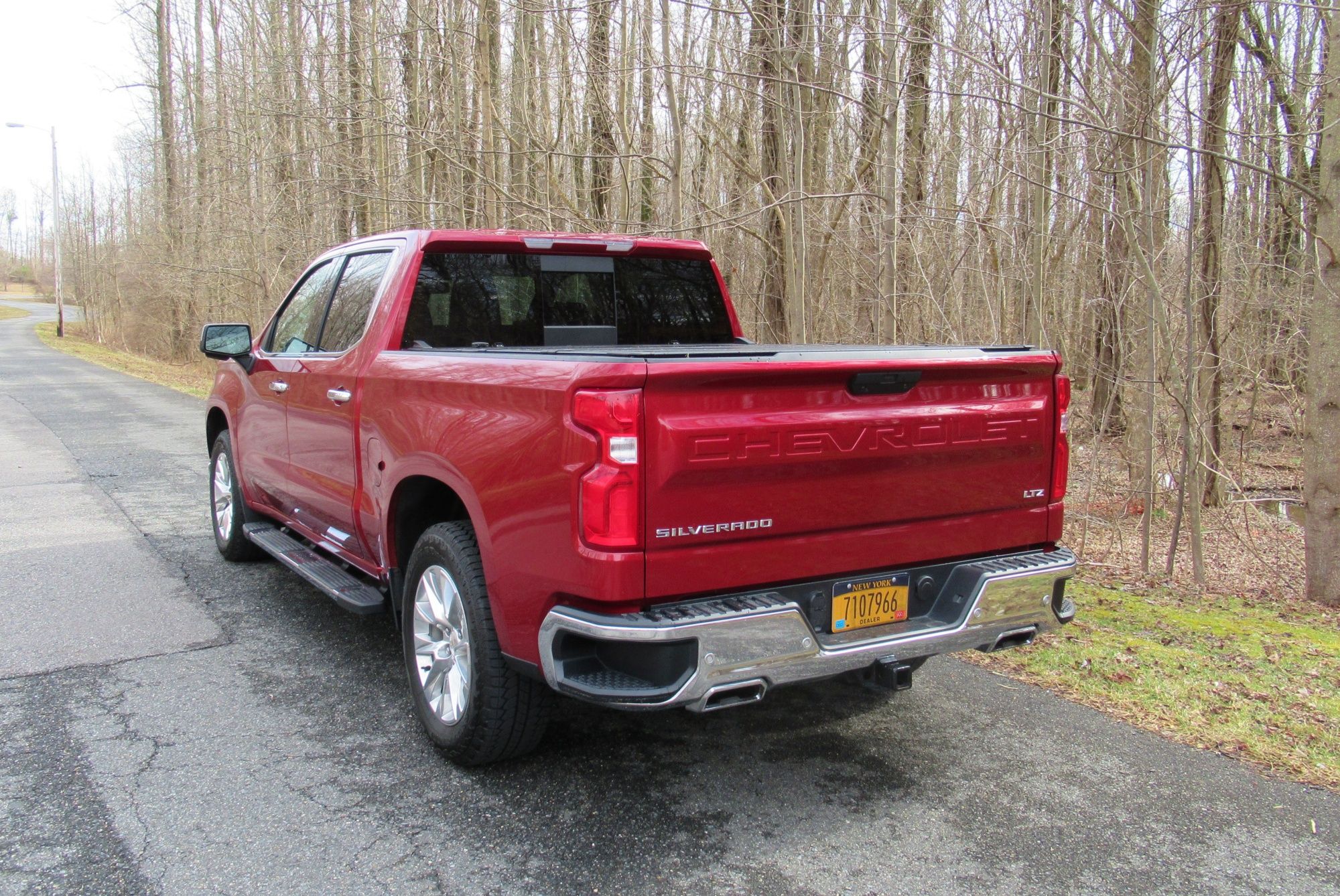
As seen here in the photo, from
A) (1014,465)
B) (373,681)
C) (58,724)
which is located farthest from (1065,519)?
(58,724)

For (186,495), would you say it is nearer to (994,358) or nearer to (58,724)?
(58,724)

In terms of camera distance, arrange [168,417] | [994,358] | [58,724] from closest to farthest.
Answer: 1. [994,358]
2. [58,724]
3. [168,417]

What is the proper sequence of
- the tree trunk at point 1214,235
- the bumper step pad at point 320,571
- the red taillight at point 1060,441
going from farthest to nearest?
the tree trunk at point 1214,235, the bumper step pad at point 320,571, the red taillight at point 1060,441

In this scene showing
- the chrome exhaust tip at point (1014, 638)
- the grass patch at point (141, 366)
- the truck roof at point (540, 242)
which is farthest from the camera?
the grass patch at point (141, 366)

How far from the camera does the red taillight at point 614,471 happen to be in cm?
290

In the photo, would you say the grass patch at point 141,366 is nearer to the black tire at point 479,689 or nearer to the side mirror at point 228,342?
the side mirror at point 228,342

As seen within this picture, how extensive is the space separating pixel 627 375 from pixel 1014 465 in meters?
1.66

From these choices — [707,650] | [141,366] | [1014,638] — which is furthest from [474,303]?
[141,366]

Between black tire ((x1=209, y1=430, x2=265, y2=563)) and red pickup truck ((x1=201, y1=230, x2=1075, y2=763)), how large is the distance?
79.3 inches

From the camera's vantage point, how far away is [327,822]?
130 inches

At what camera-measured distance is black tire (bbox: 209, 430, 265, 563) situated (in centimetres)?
652

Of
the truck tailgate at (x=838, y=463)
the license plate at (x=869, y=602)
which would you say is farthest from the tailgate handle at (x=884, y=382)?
the license plate at (x=869, y=602)

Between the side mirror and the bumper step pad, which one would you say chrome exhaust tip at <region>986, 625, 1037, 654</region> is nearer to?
the bumper step pad

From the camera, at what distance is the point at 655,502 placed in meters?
2.94
